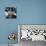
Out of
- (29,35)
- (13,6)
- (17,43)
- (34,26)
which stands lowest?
(17,43)

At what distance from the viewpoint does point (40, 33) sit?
3461 millimetres

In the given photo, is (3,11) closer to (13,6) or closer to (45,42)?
(13,6)

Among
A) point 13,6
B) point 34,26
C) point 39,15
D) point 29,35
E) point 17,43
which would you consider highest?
point 13,6

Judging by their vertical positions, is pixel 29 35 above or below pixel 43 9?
below

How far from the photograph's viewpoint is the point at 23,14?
3.57 meters

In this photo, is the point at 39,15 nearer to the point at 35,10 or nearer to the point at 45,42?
the point at 35,10

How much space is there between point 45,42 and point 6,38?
104 cm

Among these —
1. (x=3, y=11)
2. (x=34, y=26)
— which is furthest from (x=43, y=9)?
(x=3, y=11)

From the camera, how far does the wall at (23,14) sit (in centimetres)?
352

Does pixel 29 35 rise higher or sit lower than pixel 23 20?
lower

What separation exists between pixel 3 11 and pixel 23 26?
67 cm

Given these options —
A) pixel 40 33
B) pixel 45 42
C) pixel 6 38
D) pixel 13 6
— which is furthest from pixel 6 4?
pixel 45 42

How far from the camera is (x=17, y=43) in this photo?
349 centimetres

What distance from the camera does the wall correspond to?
11.5 ft
